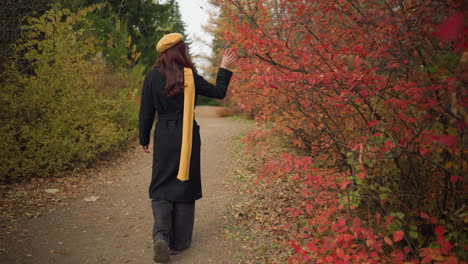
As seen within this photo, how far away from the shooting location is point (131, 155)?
8.45 metres

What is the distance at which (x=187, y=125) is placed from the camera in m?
3.25

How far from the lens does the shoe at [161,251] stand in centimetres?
324

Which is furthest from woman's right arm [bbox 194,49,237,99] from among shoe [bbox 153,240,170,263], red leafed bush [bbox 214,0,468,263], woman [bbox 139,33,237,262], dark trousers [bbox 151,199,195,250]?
shoe [bbox 153,240,170,263]

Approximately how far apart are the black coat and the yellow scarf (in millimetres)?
66

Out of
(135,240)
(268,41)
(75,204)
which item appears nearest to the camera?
(268,41)

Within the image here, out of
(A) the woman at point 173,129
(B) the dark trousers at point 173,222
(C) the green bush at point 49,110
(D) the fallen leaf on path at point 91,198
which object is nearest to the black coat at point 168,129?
(A) the woman at point 173,129

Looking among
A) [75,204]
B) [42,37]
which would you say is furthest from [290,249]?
[42,37]

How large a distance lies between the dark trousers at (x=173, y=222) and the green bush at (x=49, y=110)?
372 cm

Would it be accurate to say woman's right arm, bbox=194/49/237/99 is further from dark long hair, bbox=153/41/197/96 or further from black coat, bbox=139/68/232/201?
dark long hair, bbox=153/41/197/96

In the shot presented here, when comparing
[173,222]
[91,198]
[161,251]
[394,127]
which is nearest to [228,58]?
[394,127]

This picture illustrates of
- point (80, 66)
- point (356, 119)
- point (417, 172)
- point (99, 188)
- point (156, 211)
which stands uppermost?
point (80, 66)

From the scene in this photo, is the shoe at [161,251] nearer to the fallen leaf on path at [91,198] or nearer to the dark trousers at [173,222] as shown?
the dark trousers at [173,222]

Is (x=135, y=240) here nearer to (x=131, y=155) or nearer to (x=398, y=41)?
(x=398, y=41)

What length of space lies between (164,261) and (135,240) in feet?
2.70
